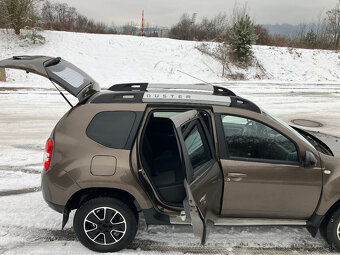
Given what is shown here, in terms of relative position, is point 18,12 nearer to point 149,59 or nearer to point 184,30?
point 149,59

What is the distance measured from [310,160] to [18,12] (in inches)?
822

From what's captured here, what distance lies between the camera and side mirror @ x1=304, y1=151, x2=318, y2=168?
9.71 ft

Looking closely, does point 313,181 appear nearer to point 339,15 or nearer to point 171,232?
point 171,232

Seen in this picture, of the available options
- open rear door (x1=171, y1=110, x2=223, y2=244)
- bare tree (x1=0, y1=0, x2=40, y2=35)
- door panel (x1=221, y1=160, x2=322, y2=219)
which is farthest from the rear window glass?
bare tree (x1=0, y1=0, x2=40, y2=35)

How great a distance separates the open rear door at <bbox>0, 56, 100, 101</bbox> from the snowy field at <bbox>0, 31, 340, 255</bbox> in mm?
1870

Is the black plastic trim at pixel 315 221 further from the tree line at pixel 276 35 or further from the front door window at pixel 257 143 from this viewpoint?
the tree line at pixel 276 35

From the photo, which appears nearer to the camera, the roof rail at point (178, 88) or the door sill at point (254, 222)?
the door sill at point (254, 222)

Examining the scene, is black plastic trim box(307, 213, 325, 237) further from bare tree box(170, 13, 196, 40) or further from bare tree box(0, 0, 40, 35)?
bare tree box(170, 13, 196, 40)

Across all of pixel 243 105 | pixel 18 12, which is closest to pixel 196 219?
pixel 243 105

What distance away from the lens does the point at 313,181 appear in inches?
120

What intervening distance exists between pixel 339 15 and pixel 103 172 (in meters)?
41.0

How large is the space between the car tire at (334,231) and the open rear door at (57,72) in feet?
11.0

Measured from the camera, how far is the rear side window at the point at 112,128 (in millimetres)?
3012

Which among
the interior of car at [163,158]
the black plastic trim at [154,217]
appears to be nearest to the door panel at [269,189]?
the interior of car at [163,158]
